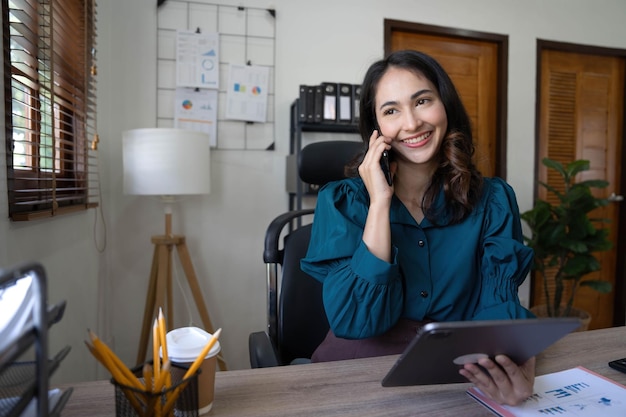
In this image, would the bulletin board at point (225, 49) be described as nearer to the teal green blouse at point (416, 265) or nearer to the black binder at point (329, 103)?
the black binder at point (329, 103)

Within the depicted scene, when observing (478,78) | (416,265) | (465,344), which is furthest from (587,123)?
(465,344)

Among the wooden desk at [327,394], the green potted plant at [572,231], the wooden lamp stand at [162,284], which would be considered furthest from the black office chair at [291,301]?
the green potted plant at [572,231]

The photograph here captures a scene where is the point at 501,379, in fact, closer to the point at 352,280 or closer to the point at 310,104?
the point at 352,280

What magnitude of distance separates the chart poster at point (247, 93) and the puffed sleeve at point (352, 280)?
1595 millimetres

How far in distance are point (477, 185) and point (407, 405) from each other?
27.4 inches

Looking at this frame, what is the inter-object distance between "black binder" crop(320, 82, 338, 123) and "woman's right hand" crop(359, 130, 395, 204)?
124 cm

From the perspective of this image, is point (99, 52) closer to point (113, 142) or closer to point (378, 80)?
point (113, 142)

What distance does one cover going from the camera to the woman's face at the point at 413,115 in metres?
1.10

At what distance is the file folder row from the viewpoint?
230cm

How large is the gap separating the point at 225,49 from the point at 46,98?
51.1 inches

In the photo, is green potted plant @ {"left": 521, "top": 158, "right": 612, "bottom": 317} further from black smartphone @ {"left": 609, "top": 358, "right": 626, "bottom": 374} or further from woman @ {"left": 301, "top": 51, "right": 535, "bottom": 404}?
black smartphone @ {"left": 609, "top": 358, "right": 626, "bottom": 374}

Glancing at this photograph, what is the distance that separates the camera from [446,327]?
1.62 feet

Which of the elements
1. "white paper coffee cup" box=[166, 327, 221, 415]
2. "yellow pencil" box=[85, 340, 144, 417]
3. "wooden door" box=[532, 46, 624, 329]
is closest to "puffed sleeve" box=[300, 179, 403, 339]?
"white paper coffee cup" box=[166, 327, 221, 415]

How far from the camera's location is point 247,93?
8.21ft
